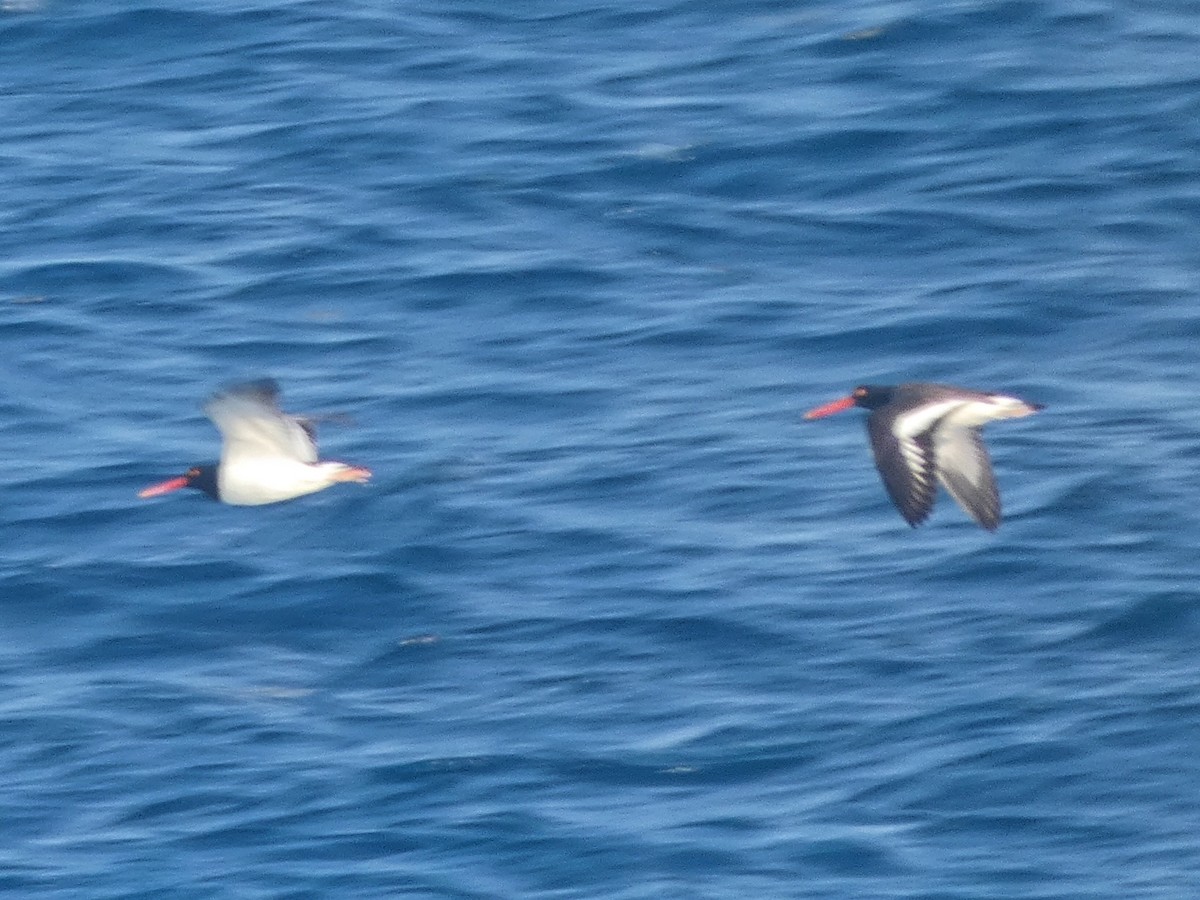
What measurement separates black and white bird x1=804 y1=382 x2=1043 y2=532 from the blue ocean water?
0.52 m

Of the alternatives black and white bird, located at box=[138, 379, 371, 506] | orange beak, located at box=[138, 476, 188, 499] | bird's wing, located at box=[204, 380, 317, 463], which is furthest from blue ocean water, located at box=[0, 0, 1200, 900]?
bird's wing, located at box=[204, 380, 317, 463]

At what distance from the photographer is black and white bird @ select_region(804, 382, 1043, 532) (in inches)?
407

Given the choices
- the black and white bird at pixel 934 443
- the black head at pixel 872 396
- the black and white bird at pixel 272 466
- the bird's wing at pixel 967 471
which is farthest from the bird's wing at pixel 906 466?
the black and white bird at pixel 272 466

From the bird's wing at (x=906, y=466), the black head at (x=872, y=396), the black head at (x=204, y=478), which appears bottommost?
the bird's wing at (x=906, y=466)

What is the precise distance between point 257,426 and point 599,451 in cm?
230

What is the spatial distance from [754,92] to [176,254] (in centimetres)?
403

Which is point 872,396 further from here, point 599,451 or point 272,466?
point 272,466

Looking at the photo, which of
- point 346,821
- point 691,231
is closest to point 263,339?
point 691,231

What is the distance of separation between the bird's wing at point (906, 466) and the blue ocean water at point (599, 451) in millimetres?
865

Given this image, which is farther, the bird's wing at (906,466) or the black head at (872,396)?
the black head at (872,396)

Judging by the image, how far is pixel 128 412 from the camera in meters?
13.3

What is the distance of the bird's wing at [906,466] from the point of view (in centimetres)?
1020

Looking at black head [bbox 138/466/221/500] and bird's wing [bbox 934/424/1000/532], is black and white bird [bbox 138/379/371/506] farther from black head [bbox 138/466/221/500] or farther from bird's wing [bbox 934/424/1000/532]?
bird's wing [bbox 934/424/1000/532]

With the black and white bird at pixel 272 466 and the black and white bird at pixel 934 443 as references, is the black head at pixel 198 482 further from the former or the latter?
the black and white bird at pixel 934 443
